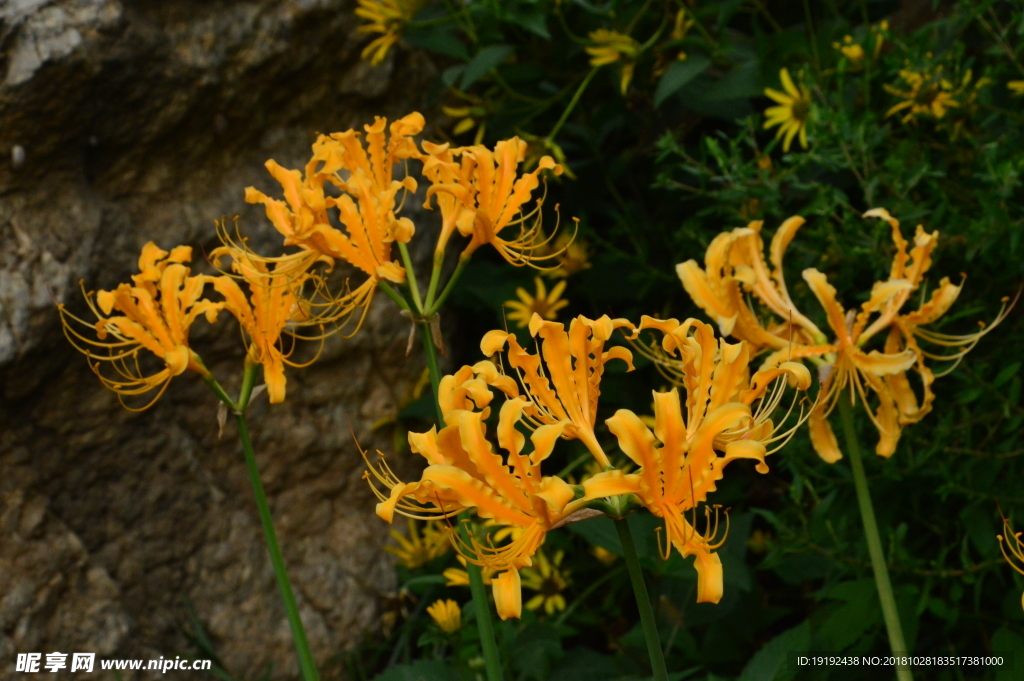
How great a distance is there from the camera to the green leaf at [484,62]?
71.2 inches

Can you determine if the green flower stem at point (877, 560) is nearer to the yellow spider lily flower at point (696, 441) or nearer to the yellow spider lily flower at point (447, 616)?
the yellow spider lily flower at point (696, 441)

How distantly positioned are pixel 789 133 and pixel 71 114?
1322mm

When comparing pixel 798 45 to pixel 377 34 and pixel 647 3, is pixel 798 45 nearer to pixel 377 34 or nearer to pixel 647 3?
pixel 647 3

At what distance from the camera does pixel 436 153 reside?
3.54ft

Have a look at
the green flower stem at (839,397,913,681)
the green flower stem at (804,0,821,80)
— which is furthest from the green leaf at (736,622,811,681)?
the green flower stem at (804,0,821,80)

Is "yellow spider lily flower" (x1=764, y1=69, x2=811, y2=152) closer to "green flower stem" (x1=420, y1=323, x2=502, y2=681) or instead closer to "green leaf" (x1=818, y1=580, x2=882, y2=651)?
"green leaf" (x1=818, y1=580, x2=882, y2=651)

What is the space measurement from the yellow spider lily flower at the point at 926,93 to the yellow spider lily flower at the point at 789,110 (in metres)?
0.15

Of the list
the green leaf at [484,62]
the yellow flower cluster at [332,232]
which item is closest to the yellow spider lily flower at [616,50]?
the green leaf at [484,62]

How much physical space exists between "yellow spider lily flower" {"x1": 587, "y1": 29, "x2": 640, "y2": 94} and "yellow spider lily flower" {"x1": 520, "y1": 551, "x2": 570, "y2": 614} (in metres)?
0.89

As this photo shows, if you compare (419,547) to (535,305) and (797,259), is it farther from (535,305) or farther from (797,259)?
(797,259)

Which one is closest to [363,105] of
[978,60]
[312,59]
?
[312,59]

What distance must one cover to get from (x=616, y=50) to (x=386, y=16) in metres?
0.46

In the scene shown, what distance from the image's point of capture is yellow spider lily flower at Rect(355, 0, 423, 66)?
190 centimetres

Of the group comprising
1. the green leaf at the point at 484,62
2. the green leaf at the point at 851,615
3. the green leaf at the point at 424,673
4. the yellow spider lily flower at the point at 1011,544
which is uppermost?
the green leaf at the point at 484,62
